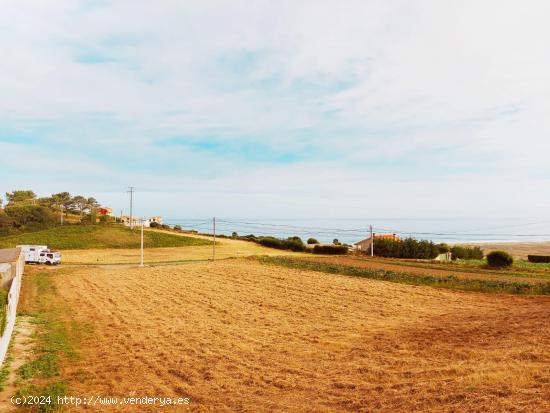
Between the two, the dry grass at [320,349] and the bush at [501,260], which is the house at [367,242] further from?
the dry grass at [320,349]

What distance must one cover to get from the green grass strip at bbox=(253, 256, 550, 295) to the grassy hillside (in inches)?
1601

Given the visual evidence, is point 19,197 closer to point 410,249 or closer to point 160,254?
point 160,254

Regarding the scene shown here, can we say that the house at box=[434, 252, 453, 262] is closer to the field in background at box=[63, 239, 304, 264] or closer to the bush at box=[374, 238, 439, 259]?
the bush at box=[374, 238, 439, 259]

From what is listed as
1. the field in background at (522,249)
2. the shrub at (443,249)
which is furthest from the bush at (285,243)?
the field in background at (522,249)

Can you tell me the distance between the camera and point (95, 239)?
81250mm

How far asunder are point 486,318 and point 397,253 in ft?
192

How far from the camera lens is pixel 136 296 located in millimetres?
29688

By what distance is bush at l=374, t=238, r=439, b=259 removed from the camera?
76188mm

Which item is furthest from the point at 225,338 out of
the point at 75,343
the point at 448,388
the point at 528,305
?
the point at 528,305

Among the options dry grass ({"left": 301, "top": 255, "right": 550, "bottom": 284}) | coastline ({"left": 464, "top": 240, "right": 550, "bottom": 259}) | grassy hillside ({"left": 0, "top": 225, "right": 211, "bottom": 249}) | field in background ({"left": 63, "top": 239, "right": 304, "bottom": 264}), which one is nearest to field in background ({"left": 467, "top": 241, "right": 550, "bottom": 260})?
coastline ({"left": 464, "top": 240, "right": 550, "bottom": 259})

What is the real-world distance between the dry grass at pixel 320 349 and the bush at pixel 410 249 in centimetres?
4771

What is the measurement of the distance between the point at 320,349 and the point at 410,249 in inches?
2519

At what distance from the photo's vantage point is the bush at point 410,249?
76.2 m


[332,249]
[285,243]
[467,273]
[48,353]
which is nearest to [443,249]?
[332,249]
